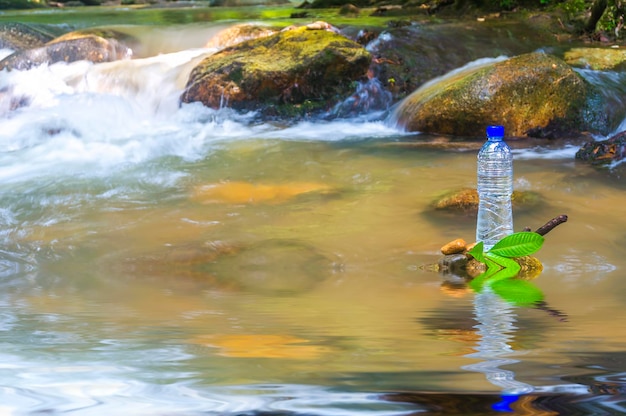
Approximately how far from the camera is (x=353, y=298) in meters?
3.82

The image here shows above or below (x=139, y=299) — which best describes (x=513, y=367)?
above

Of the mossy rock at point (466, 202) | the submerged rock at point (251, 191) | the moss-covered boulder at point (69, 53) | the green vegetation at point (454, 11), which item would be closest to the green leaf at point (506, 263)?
the mossy rock at point (466, 202)

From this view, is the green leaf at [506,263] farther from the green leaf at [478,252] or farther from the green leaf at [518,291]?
the green leaf at [518,291]

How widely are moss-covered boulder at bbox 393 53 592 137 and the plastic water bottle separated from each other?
383 cm

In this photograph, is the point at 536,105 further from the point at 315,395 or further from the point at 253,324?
the point at 315,395

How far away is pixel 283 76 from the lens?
1074cm

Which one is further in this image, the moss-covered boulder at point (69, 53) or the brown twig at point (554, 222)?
the moss-covered boulder at point (69, 53)

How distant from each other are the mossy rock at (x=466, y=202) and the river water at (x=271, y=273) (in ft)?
0.40

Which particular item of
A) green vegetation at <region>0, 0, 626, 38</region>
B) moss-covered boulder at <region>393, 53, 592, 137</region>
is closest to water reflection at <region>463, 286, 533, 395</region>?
moss-covered boulder at <region>393, 53, 592, 137</region>

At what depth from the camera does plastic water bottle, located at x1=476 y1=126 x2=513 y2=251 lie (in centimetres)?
500

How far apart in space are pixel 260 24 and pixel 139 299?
10.6 meters

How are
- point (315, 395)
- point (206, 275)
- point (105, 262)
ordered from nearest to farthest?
point (315, 395)
point (206, 275)
point (105, 262)

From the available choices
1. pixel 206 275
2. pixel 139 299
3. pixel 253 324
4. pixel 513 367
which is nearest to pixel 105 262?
pixel 206 275

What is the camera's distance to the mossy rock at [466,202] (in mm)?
5824
